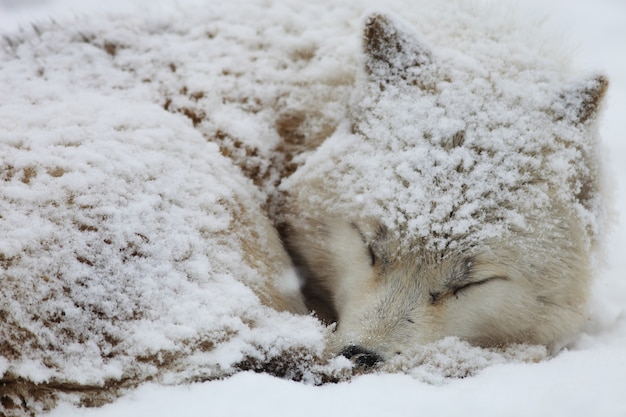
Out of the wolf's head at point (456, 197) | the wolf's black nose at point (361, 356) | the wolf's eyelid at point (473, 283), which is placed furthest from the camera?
the wolf's eyelid at point (473, 283)

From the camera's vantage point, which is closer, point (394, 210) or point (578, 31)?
point (394, 210)

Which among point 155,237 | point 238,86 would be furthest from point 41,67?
point 155,237

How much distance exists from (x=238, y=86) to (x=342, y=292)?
4.10ft

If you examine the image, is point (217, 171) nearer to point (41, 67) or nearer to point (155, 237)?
point (155, 237)

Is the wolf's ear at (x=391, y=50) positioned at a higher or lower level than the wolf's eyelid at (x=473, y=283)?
higher

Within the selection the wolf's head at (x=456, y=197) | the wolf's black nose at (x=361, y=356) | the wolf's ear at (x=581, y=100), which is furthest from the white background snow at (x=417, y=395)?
the wolf's ear at (x=581, y=100)

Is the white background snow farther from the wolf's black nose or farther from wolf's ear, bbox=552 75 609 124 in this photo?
wolf's ear, bbox=552 75 609 124

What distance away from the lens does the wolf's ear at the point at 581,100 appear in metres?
2.50

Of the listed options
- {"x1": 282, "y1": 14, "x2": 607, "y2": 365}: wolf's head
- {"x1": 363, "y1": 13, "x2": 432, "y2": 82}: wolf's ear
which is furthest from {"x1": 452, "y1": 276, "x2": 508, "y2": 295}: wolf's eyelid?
{"x1": 363, "y1": 13, "x2": 432, "y2": 82}: wolf's ear

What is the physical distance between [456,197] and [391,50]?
2.63 feet

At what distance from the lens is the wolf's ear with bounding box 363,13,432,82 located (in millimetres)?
2678

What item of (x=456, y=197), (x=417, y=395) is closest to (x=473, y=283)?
(x=456, y=197)

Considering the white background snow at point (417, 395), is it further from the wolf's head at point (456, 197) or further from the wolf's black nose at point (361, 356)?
the wolf's head at point (456, 197)

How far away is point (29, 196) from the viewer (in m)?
2.13
